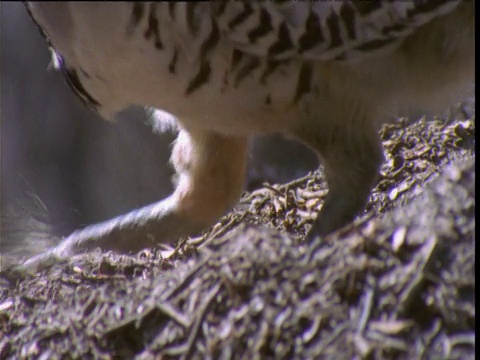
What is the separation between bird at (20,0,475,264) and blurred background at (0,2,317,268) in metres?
1.50

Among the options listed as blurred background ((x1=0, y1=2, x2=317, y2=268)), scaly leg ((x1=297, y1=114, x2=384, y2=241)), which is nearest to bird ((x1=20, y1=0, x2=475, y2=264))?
scaly leg ((x1=297, y1=114, x2=384, y2=241))

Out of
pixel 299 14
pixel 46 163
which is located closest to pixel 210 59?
pixel 299 14

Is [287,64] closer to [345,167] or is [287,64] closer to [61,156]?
[345,167]

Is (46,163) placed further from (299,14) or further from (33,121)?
(299,14)

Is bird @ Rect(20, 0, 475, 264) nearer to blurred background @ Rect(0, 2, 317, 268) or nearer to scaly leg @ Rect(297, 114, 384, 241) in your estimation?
scaly leg @ Rect(297, 114, 384, 241)

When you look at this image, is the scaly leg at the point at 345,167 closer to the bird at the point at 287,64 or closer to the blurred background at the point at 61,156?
the bird at the point at 287,64

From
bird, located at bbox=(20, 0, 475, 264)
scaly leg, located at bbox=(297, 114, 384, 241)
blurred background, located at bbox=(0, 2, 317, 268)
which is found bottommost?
blurred background, located at bbox=(0, 2, 317, 268)

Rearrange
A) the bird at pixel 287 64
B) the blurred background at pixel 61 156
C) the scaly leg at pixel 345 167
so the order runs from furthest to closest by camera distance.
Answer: the blurred background at pixel 61 156 → the scaly leg at pixel 345 167 → the bird at pixel 287 64

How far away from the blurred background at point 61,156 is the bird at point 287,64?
150cm

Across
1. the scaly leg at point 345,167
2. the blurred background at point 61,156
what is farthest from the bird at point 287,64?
the blurred background at point 61,156

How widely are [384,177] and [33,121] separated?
2100 mm

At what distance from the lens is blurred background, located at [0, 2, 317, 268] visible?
12.1 feet

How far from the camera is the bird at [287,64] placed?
1878 mm

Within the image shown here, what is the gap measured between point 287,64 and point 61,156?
2409 millimetres
